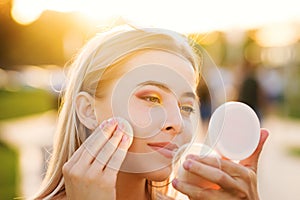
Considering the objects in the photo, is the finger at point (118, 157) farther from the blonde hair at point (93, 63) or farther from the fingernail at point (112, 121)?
the blonde hair at point (93, 63)

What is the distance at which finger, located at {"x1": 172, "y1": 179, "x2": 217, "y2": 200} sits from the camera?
1.95 m

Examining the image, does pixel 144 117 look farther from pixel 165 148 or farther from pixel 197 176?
pixel 197 176

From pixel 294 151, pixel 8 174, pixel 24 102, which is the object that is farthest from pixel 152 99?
pixel 24 102

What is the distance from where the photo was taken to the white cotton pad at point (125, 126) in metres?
1.87

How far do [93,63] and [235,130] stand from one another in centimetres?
58

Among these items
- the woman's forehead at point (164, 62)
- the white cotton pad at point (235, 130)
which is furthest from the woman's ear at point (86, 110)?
the white cotton pad at point (235, 130)

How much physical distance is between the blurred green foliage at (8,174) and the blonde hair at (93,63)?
4604 millimetres

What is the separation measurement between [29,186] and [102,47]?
5.07 meters

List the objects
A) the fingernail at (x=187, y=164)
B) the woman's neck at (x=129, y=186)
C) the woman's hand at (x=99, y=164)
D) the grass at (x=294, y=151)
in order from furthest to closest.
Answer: the grass at (x=294, y=151), the woman's neck at (x=129, y=186), the fingernail at (x=187, y=164), the woman's hand at (x=99, y=164)

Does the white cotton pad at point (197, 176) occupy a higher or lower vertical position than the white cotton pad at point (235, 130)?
lower

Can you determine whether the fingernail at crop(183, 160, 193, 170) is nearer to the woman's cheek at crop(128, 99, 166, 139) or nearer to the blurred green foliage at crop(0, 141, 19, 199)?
the woman's cheek at crop(128, 99, 166, 139)

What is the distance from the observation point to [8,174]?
757cm

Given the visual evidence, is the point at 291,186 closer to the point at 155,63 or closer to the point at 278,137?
the point at 155,63

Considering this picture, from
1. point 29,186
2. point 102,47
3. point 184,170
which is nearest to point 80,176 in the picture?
point 184,170
